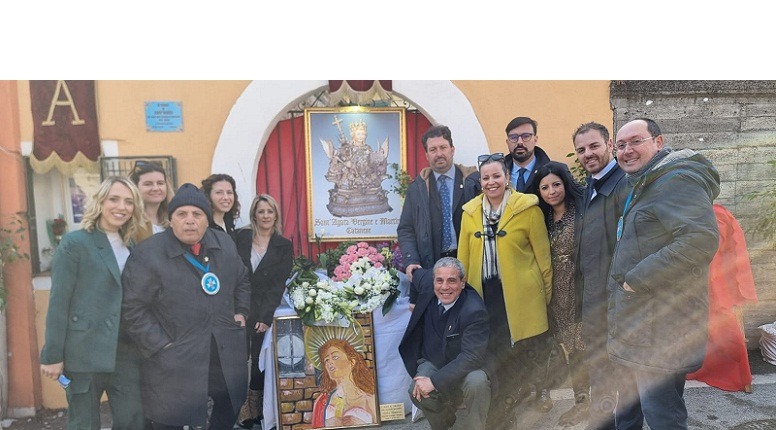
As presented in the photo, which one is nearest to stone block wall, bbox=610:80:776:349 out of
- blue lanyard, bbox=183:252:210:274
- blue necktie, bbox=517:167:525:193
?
blue necktie, bbox=517:167:525:193

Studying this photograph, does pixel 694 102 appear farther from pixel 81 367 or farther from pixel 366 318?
pixel 81 367

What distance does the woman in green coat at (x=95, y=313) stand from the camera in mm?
2590

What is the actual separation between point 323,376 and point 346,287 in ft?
2.25

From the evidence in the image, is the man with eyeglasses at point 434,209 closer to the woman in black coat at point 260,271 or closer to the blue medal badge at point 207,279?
the woman in black coat at point 260,271

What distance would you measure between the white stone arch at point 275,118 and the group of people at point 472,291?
276 millimetres

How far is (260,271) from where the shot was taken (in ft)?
10.9

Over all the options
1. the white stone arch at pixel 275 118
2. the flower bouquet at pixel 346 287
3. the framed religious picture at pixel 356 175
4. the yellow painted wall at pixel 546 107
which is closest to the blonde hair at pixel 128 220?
the white stone arch at pixel 275 118

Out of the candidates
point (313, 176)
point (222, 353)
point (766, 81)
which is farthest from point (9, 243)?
point (766, 81)

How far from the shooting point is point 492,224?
9.81ft

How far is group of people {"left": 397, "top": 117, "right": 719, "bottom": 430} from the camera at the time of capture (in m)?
2.36

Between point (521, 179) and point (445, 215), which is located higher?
point (521, 179)

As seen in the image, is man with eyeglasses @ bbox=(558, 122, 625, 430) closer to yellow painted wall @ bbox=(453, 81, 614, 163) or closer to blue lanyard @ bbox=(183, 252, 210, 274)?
yellow painted wall @ bbox=(453, 81, 614, 163)

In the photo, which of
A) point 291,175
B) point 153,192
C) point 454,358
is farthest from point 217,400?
point 291,175

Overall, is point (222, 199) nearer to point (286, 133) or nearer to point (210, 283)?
point (210, 283)
